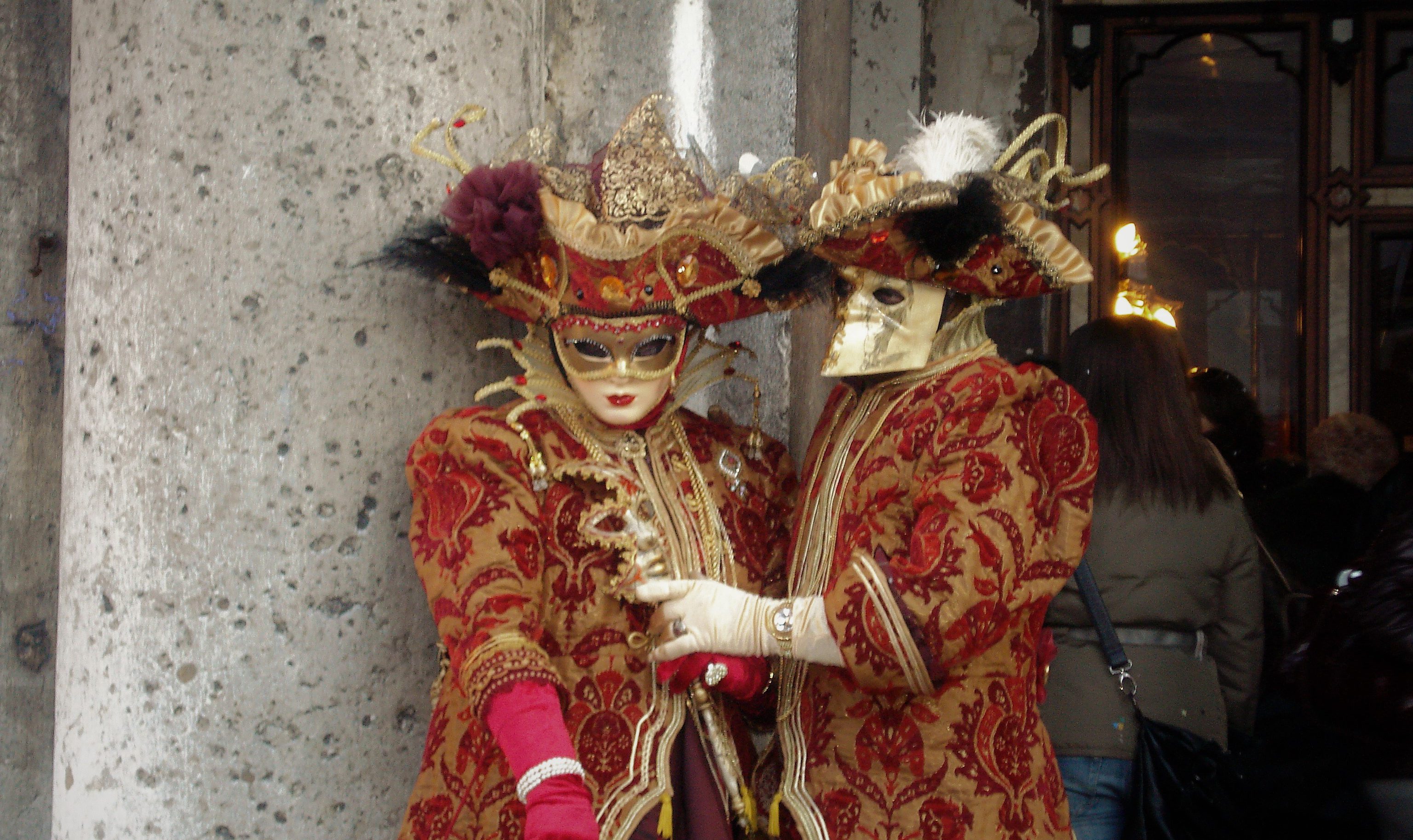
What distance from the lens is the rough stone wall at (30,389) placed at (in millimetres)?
2699

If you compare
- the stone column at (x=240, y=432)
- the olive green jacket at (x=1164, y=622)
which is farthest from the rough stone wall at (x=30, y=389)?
the olive green jacket at (x=1164, y=622)

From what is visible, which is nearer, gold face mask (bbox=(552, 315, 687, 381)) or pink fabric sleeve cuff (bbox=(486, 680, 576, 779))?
pink fabric sleeve cuff (bbox=(486, 680, 576, 779))

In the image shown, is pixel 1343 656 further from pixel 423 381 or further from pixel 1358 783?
pixel 423 381

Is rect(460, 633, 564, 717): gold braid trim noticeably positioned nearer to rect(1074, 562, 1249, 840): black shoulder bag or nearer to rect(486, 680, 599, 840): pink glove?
rect(486, 680, 599, 840): pink glove

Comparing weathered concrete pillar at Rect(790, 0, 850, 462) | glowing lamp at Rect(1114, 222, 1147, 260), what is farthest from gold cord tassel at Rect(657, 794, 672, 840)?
glowing lamp at Rect(1114, 222, 1147, 260)

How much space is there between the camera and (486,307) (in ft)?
7.84

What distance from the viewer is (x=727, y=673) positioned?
2.09 meters

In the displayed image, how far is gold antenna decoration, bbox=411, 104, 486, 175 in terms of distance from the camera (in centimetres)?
212

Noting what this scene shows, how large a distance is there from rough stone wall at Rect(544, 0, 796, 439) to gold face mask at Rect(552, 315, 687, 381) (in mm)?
715

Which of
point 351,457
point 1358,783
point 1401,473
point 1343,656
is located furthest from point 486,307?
point 1401,473

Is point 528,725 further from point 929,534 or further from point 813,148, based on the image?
point 813,148

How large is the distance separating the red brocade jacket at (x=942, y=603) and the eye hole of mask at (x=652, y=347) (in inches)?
15.5

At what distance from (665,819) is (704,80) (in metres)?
1.76

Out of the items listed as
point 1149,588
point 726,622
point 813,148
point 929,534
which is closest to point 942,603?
point 929,534
